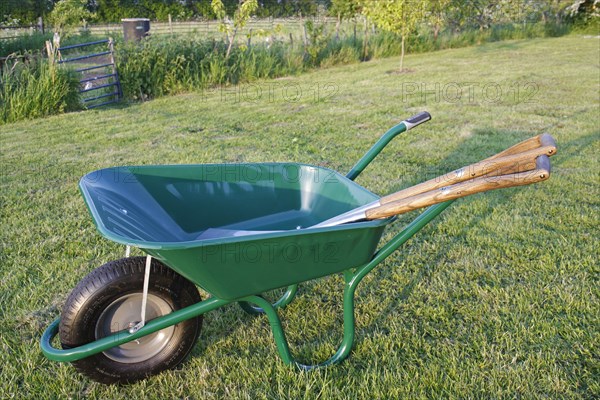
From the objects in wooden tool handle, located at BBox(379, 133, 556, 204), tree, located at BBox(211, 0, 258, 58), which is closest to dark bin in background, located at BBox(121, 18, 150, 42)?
tree, located at BBox(211, 0, 258, 58)

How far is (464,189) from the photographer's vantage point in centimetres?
166

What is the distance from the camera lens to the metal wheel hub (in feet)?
6.20

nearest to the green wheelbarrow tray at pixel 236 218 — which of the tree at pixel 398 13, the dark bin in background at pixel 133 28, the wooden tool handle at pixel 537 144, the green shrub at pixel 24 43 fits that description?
the wooden tool handle at pixel 537 144

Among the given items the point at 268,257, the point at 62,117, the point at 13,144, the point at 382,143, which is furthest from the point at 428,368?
the point at 62,117

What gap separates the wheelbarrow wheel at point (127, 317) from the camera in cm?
180

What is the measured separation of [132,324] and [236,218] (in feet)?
2.27

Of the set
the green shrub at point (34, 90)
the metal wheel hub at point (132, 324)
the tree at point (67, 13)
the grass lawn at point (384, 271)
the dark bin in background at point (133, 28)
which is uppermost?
the tree at point (67, 13)

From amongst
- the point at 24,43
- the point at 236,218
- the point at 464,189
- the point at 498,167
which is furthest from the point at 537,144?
the point at 24,43

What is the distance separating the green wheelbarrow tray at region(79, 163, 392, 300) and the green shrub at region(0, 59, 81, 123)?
212 inches

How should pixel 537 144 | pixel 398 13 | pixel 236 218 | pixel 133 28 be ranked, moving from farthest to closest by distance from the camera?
pixel 133 28 < pixel 398 13 < pixel 236 218 < pixel 537 144

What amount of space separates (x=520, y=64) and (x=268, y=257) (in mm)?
10345

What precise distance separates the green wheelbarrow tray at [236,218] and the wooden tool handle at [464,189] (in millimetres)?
58

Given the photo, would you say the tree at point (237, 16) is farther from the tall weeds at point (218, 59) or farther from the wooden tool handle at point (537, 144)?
the wooden tool handle at point (537, 144)

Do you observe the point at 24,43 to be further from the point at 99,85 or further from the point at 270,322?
the point at 270,322
